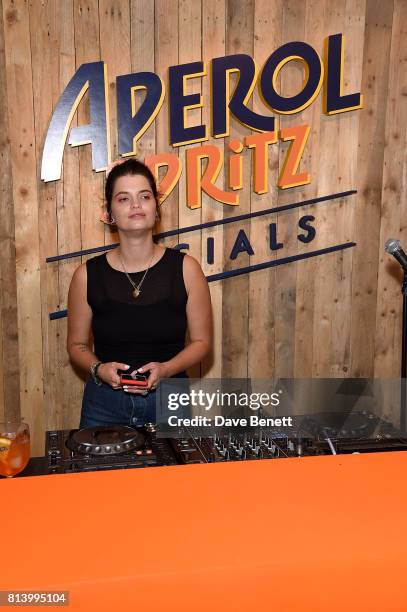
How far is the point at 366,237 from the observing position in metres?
3.36

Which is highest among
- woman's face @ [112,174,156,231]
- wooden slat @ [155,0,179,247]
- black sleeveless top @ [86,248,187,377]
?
wooden slat @ [155,0,179,247]

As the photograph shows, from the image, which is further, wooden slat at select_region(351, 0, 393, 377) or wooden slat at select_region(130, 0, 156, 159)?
wooden slat at select_region(351, 0, 393, 377)

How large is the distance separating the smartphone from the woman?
139 millimetres

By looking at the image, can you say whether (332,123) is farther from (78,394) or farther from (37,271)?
(78,394)

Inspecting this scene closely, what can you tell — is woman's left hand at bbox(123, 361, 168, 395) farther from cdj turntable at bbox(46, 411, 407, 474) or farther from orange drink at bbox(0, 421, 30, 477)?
orange drink at bbox(0, 421, 30, 477)

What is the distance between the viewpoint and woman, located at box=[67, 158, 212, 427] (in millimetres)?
2287

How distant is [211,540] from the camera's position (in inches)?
24.8

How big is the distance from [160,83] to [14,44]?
664mm

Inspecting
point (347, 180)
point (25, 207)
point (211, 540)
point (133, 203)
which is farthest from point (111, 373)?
point (347, 180)

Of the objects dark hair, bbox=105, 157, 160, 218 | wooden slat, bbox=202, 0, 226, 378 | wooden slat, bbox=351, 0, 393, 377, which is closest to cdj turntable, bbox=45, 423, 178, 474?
dark hair, bbox=105, 157, 160, 218

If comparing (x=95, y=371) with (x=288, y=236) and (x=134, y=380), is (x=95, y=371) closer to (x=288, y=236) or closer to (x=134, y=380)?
(x=134, y=380)

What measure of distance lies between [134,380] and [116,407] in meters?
0.33

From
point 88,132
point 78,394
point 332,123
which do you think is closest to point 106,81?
point 88,132

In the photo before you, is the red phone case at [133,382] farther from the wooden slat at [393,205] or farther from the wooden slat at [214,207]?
the wooden slat at [393,205]
